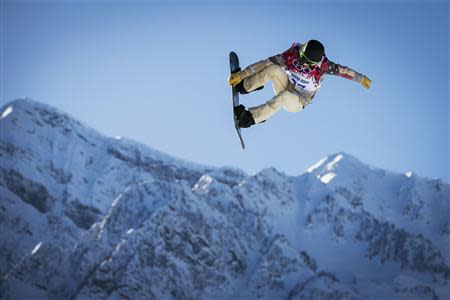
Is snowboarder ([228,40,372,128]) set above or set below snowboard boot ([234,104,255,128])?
above

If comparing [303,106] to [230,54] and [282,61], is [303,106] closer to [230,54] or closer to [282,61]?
[282,61]

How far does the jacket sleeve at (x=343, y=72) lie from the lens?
18478 millimetres

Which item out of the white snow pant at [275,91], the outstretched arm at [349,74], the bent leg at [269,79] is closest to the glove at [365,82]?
the outstretched arm at [349,74]

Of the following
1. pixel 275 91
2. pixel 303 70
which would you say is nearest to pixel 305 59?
pixel 303 70

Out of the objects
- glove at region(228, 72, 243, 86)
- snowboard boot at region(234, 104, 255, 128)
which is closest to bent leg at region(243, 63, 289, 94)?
snowboard boot at region(234, 104, 255, 128)

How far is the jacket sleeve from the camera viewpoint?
18.5 meters

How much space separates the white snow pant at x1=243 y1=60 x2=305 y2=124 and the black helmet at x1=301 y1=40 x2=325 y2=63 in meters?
1.16

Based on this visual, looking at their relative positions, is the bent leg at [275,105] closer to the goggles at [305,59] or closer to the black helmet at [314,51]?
the goggles at [305,59]

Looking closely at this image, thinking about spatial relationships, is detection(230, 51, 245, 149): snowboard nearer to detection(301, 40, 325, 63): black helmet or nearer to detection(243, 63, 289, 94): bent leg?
detection(243, 63, 289, 94): bent leg

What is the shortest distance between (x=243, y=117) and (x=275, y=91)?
51.1 inches

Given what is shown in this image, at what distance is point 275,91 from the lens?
1822 centimetres

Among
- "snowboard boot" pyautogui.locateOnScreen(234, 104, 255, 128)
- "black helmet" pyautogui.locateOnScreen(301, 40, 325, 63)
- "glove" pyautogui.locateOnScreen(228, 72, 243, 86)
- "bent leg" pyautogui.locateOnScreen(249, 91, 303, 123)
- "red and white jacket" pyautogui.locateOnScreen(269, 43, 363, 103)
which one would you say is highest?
"black helmet" pyautogui.locateOnScreen(301, 40, 325, 63)

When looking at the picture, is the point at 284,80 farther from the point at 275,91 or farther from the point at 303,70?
the point at 303,70

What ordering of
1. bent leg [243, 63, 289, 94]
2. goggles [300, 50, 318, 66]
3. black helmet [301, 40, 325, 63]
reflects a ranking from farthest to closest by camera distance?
1. bent leg [243, 63, 289, 94]
2. goggles [300, 50, 318, 66]
3. black helmet [301, 40, 325, 63]
